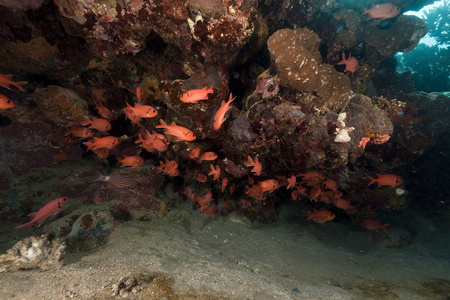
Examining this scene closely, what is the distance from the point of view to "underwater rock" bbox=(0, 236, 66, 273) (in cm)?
274

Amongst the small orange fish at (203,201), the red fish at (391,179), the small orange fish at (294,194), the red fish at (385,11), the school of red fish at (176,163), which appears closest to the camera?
the school of red fish at (176,163)

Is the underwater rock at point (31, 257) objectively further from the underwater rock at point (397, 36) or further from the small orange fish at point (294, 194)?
the underwater rock at point (397, 36)

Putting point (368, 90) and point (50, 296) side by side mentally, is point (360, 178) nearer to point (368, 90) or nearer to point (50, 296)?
point (368, 90)

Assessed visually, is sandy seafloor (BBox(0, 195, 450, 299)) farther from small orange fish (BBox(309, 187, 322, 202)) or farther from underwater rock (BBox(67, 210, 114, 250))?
small orange fish (BBox(309, 187, 322, 202))

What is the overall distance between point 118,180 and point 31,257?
2361mm

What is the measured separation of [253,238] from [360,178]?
4.13 meters

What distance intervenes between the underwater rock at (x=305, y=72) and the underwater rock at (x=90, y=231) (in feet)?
16.1

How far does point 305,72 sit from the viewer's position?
4.38 m

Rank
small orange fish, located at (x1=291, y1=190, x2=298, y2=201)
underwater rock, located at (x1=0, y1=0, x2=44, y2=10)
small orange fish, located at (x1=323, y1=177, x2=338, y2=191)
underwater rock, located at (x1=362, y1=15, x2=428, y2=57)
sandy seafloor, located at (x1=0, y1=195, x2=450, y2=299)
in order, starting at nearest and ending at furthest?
sandy seafloor, located at (x1=0, y1=195, x2=450, y2=299), underwater rock, located at (x1=0, y1=0, x2=44, y2=10), small orange fish, located at (x1=323, y1=177, x2=338, y2=191), small orange fish, located at (x1=291, y1=190, x2=298, y2=201), underwater rock, located at (x1=362, y1=15, x2=428, y2=57)

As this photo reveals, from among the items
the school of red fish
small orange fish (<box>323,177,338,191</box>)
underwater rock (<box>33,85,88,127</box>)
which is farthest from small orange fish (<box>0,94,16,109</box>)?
small orange fish (<box>323,177,338,191</box>)

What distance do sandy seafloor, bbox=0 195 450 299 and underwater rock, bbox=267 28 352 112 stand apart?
3649mm

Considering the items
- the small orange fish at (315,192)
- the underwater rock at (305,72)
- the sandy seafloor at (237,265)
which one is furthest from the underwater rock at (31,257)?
the small orange fish at (315,192)

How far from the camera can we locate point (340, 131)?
13.4 ft

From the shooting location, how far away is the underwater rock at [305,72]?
14.3 ft
